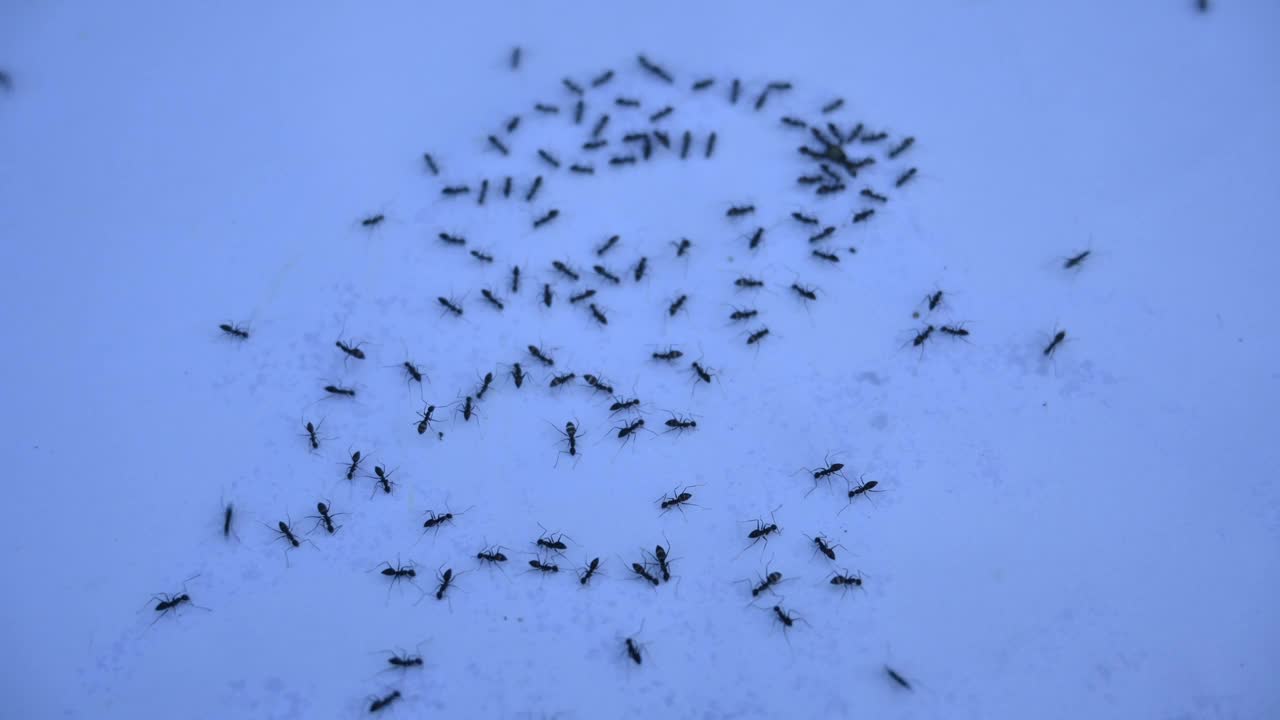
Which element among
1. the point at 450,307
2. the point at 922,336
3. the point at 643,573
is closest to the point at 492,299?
the point at 450,307

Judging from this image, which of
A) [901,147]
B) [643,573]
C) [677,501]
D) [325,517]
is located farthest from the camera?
[901,147]

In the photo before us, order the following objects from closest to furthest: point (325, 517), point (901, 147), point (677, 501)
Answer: point (325, 517) → point (677, 501) → point (901, 147)

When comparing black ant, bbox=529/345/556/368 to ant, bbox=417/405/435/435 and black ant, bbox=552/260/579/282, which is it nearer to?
black ant, bbox=552/260/579/282

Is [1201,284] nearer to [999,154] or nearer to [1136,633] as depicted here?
[999,154]

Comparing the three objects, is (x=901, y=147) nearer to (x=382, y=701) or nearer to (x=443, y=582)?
(x=443, y=582)

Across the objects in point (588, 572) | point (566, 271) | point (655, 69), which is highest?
point (655, 69)

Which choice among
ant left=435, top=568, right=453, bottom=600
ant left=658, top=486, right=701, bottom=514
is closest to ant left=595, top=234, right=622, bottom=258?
ant left=658, top=486, right=701, bottom=514

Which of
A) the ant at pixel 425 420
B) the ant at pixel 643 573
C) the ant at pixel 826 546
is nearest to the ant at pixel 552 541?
the ant at pixel 643 573
